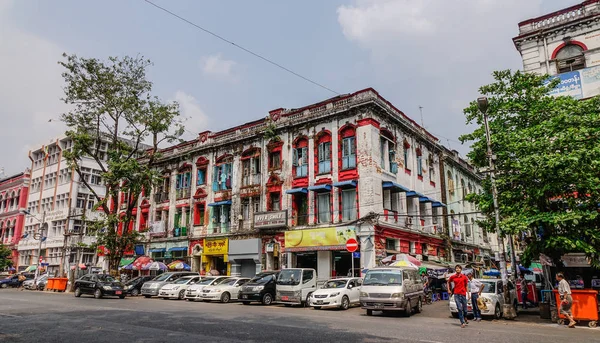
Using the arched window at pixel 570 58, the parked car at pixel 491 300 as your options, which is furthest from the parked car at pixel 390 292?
the arched window at pixel 570 58

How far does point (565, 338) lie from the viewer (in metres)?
10.2

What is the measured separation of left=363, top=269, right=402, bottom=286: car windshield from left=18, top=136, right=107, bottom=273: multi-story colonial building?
1515 inches

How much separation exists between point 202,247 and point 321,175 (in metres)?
12.3

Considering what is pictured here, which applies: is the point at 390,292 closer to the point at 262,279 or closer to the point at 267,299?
the point at 267,299

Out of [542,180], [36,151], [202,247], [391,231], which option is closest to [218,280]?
[202,247]

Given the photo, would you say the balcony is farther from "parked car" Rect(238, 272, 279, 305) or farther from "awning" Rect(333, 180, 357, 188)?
"parked car" Rect(238, 272, 279, 305)

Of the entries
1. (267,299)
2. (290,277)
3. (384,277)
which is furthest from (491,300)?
(267,299)

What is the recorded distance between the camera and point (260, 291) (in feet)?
68.9

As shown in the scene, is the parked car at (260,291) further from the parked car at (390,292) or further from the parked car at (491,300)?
the parked car at (491,300)

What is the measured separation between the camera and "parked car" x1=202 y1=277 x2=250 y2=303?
921 inches

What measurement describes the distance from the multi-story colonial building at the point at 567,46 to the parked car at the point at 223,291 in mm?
20015

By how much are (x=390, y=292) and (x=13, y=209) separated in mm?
61379

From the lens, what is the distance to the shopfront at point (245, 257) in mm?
29594

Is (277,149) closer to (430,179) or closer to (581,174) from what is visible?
(430,179)
